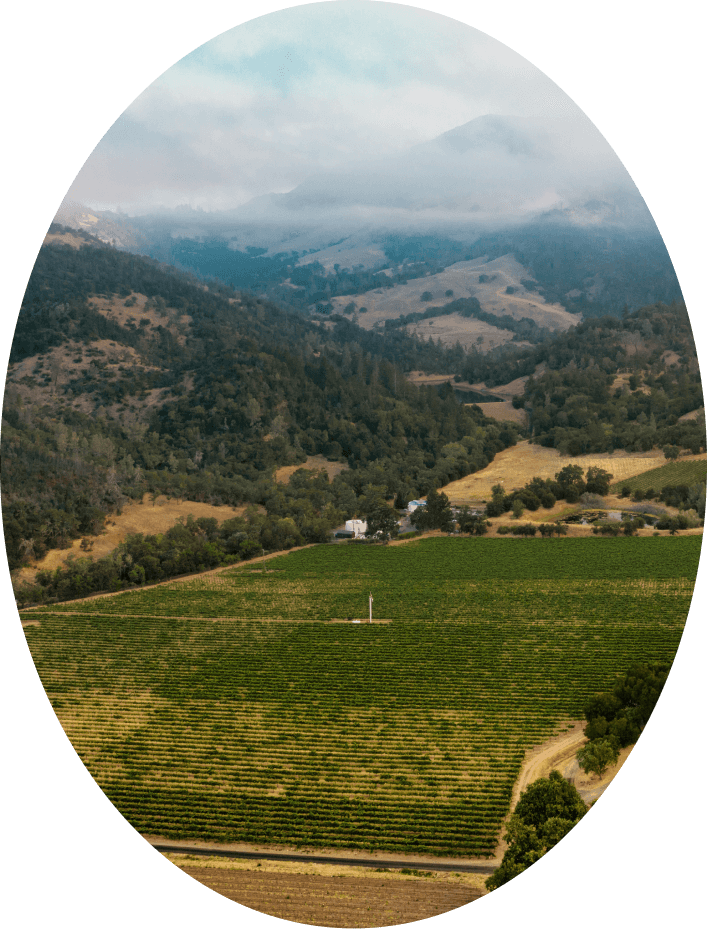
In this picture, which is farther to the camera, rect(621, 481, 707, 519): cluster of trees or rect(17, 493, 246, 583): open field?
rect(621, 481, 707, 519): cluster of trees

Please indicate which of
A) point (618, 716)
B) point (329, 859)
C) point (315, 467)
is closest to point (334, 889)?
point (329, 859)

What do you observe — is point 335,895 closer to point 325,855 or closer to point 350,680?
point 325,855

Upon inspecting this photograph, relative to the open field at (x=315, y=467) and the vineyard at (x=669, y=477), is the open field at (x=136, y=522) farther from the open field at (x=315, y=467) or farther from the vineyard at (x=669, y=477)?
the vineyard at (x=669, y=477)

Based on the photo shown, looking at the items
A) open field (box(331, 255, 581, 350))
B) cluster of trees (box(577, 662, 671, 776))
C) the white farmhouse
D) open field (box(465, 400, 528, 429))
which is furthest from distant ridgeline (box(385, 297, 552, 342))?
cluster of trees (box(577, 662, 671, 776))

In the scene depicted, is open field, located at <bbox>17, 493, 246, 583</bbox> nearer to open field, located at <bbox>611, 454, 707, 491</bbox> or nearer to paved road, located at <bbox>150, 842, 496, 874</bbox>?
paved road, located at <bbox>150, 842, 496, 874</bbox>

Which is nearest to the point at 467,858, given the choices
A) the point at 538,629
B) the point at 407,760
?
the point at 407,760

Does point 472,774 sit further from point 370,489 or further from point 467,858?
point 370,489
